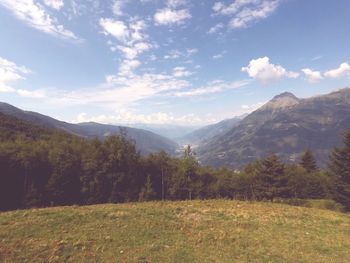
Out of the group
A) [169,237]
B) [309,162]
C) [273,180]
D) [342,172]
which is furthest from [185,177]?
[309,162]

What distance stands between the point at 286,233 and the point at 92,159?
158 ft

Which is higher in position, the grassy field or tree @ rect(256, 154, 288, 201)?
the grassy field

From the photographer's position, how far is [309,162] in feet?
332

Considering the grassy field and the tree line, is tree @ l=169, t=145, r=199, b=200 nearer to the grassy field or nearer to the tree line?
the tree line

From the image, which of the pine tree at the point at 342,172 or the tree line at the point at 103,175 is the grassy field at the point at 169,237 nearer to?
the tree line at the point at 103,175

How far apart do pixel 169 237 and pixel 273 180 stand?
210 feet

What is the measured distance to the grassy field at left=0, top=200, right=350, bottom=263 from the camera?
13.1m

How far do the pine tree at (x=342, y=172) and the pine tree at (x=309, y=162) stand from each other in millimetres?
49114

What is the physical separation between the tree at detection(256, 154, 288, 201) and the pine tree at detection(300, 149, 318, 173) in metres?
32.5

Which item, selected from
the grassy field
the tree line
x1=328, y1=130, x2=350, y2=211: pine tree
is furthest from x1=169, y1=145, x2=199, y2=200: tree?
the grassy field

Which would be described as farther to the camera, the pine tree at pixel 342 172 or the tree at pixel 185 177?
the tree at pixel 185 177

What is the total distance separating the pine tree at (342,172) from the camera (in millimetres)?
50906

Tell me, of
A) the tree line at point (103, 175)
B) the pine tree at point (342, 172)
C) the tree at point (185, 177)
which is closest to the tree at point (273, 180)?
the tree line at point (103, 175)

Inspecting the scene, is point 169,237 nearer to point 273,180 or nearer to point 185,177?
point 185,177
